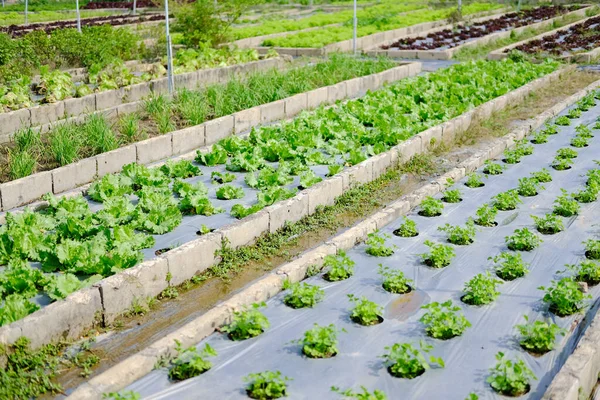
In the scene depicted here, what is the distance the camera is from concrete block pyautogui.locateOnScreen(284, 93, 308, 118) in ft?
34.2

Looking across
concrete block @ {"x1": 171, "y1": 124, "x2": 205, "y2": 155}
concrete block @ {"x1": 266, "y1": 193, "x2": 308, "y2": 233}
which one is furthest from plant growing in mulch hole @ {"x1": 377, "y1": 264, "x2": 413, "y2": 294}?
concrete block @ {"x1": 171, "y1": 124, "x2": 205, "y2": 155}

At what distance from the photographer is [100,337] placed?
4.73 meters

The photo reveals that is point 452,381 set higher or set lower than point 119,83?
lower

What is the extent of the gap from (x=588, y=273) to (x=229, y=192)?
319cm

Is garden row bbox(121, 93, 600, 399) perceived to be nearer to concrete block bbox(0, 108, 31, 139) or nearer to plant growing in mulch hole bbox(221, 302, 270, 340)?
plant growing in mulch hole bbox(221, 302, 270, 340)

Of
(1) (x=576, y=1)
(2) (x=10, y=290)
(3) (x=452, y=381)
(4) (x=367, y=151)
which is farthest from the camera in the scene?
(1) (x=576, y=1)

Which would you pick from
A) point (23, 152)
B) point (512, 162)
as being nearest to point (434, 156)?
point (512, 162)

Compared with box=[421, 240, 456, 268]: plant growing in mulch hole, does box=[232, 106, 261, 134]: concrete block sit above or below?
above

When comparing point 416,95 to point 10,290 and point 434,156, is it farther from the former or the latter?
point 10,290

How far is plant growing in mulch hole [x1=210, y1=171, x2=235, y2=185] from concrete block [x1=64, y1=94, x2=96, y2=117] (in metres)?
2.92

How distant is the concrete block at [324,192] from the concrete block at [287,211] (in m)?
0.09

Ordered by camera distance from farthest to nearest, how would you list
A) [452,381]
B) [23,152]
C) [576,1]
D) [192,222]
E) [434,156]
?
[576,1] < [434,156] < [23,152] < [192,222] < [452,381]

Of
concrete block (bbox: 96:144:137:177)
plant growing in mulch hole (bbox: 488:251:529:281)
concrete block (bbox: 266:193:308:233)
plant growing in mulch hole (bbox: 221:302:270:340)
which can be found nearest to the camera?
plant growing in mulch hole (bbox: 221:302:270:340)

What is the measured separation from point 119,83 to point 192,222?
5.78 meters
